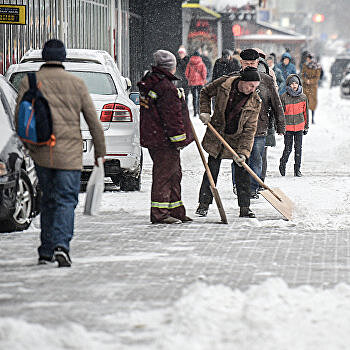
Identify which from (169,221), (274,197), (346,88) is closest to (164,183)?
(169,221)

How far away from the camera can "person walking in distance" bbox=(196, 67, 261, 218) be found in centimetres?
1027

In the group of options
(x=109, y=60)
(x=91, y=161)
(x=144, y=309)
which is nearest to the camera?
(x=144, y=309)

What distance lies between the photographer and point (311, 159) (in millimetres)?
17594

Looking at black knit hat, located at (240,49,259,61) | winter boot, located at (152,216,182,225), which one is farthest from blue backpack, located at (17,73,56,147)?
black knit hat, located at (240,49,259,61)

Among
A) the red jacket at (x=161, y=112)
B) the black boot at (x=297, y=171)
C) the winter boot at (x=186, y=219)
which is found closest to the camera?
the red jacket at (x=161, y=112)

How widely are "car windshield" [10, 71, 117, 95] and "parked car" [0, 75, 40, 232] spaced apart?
2.49 m

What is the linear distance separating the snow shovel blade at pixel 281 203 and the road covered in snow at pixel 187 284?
0.12m

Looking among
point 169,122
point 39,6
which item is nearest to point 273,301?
point 169,122

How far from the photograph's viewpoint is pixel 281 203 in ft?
34.2

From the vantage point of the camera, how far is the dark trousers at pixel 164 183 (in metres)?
9.78

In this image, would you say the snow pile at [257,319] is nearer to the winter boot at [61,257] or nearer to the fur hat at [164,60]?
the winter boot at [61,257]

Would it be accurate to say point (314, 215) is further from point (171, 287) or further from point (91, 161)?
point (171, 287)

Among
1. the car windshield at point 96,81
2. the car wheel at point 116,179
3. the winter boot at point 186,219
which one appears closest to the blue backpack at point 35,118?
the winter boot at point 186,219

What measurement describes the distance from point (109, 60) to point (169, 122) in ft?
14.4
